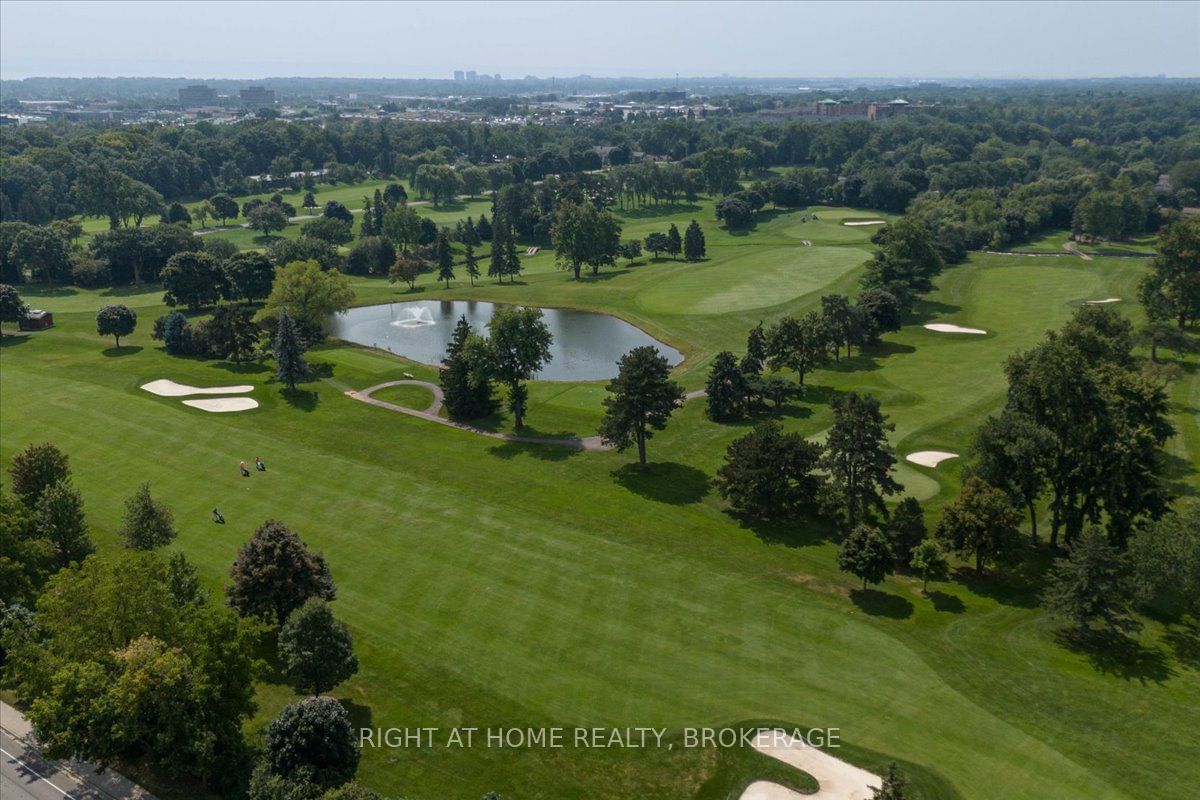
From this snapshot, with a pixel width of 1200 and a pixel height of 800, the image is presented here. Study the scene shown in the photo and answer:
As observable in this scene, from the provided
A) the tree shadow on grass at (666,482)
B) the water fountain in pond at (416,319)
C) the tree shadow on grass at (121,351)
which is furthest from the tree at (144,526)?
the water fountain in pond at (416,319)

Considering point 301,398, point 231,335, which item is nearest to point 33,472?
point 301,398

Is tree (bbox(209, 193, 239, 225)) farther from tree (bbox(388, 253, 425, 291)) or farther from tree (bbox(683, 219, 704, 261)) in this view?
tree (bbox(683, 219, 704, 261))

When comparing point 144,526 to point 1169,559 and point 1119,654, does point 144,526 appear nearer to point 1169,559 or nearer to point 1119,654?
point 1119,654

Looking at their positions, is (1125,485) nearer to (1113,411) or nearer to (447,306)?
(1113,411)

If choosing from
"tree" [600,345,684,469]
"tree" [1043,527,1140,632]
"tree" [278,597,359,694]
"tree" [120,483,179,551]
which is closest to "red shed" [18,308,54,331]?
"tree" [120,483,179,551]

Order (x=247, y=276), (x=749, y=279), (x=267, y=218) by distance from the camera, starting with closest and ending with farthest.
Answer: (x=247, y=276)
(x=749, y=279)
(x=267, y=218)

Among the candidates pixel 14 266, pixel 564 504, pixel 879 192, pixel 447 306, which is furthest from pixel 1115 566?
pixel 879 192

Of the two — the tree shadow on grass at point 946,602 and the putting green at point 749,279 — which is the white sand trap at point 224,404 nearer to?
the putting green at point 749,279
